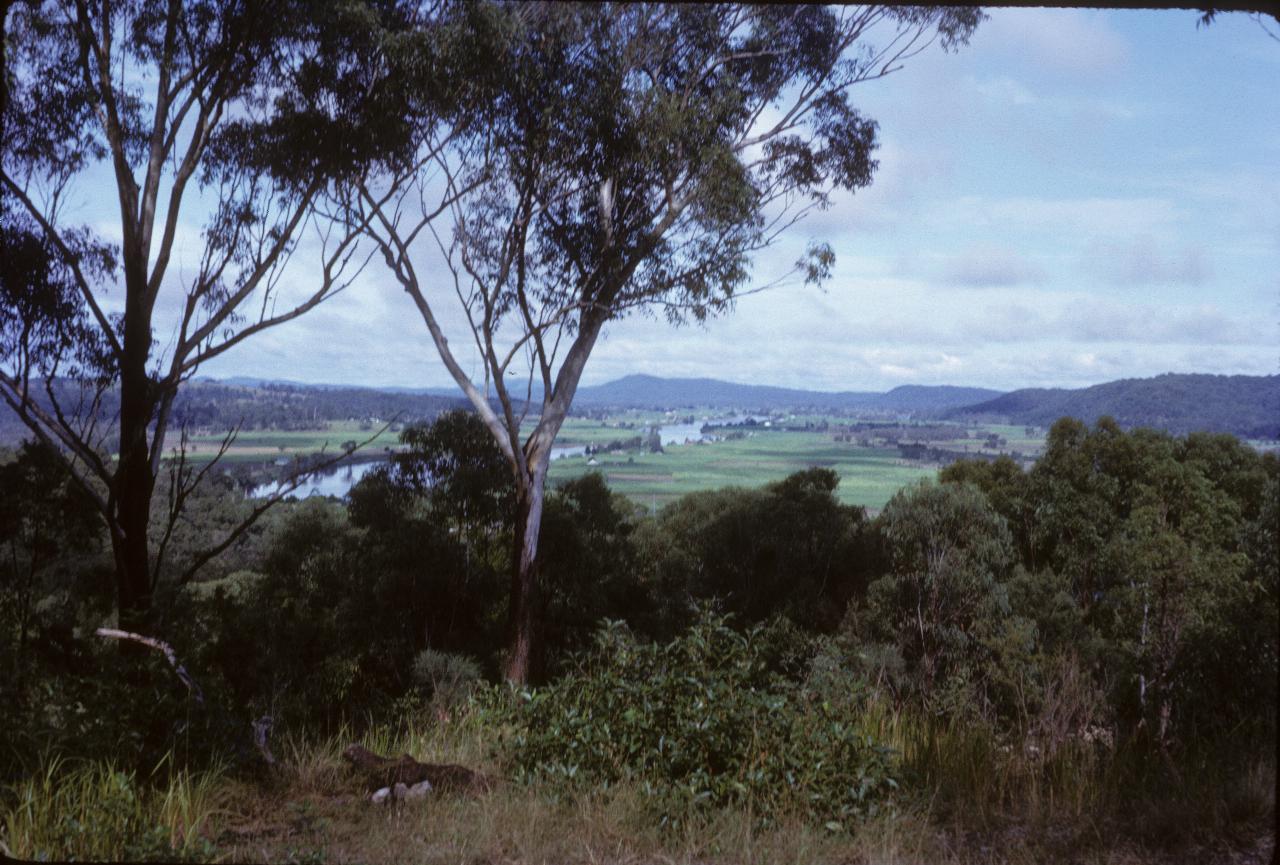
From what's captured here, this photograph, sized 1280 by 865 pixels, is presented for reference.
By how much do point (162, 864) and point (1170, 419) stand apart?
6.51 metres

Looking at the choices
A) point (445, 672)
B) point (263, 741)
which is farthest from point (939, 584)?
point (263, 741)

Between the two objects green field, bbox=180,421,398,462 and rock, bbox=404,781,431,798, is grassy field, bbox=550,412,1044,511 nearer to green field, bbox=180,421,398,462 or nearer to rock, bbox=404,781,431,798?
green field, bbox=180,421,398,462

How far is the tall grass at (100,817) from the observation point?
7.59ft

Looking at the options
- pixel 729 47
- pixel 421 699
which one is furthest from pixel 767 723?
pixel 729 47

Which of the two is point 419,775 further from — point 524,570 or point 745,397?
point 745,397

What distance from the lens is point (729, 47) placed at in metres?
6.31

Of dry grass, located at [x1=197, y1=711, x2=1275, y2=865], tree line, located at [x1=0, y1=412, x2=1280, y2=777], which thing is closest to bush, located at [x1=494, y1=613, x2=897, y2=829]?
dry grass, located at [x1=197, y1=711, x2=1275, y2=865]

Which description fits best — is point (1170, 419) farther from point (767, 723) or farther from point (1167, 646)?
point (767, 723)

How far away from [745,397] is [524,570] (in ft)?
9.00

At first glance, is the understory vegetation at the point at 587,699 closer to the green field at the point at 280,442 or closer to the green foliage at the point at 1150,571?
the green foliage at the point at 1150,571

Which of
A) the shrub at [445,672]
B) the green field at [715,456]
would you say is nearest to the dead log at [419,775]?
the green field at [715,456]

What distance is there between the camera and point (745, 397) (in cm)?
820

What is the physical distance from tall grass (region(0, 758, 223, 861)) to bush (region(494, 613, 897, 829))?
3.69 ft

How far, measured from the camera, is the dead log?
10.4 feet
